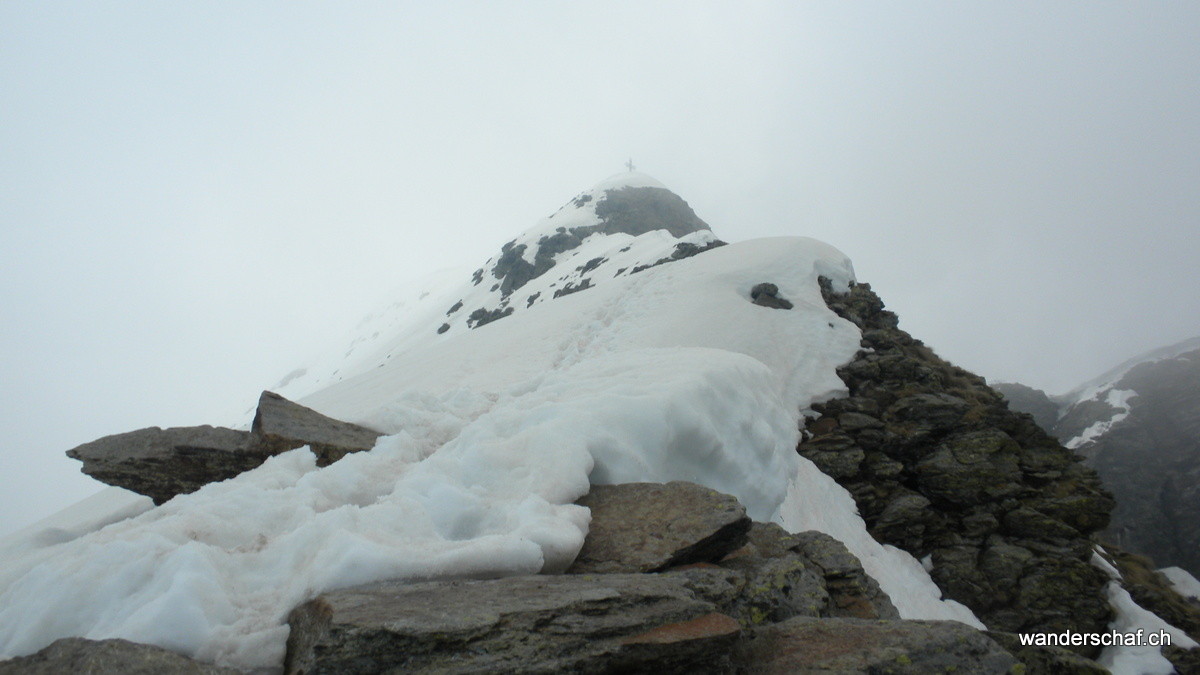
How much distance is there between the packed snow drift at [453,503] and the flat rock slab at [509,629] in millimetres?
444

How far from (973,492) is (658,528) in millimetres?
11154

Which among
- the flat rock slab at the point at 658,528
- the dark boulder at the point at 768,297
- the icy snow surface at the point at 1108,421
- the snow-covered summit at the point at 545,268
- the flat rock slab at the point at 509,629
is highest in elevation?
the snow-covered summit at the point at 545,268

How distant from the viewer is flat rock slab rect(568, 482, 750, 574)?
484 centimetres

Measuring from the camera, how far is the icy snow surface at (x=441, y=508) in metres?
3.68

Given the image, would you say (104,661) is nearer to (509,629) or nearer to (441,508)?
(509,629)

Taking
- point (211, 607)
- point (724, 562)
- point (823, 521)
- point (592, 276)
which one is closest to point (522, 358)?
point (823, 521)

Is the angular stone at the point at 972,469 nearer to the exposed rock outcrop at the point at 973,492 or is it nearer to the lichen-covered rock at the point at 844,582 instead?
the exposed rock outcrop at the point at 973,492

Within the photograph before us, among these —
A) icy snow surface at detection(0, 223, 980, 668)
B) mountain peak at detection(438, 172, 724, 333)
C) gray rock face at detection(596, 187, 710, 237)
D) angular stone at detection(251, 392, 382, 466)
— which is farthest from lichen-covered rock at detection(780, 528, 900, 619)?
gray rock face at detection(596, 187, 710, 237)

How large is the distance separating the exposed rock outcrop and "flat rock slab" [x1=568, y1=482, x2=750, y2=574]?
8.53 metres

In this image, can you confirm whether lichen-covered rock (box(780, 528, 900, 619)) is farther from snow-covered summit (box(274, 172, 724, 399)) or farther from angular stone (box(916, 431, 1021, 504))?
snow-covered summit (box(274, 172, 724, 399))

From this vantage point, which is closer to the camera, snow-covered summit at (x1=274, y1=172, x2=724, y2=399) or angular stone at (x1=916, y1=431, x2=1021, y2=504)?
angular stone at (x1=916, y1=431, x2=1021, y2=504)

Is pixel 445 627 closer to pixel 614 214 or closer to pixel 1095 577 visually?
pixel 1095 577

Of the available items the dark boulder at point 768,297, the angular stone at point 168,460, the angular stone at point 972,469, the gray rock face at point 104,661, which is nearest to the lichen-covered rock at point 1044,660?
the gray rock face at point 104,661

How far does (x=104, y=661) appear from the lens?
2.94m
